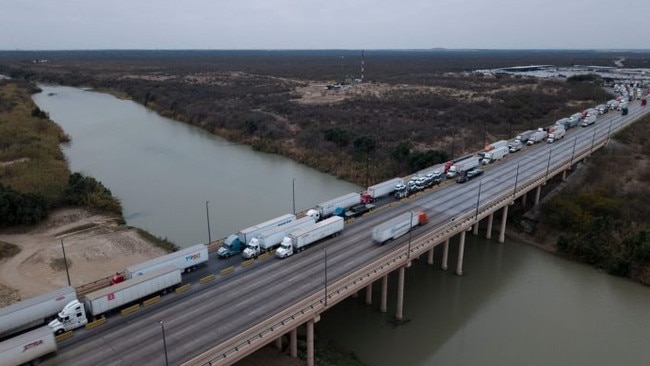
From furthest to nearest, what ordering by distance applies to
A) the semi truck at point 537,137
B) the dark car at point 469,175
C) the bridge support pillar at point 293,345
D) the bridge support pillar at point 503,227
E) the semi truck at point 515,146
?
1. the semi truck at point 537,137
2. the semi truck at point 515,146
3. the dark car at point 469,175
4. the bridge support pillar at point 503,227
5. the bridge support pillar at point 293,345

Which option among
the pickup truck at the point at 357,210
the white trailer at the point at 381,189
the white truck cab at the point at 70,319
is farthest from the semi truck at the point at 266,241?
the white trailer at the point at 381,189

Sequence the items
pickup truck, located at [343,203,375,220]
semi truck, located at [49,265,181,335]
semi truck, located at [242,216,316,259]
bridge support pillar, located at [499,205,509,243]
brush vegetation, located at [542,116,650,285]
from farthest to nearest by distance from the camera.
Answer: bridge support pillar, located at [499,205,509,243] < pickup truck, located at [343,203,375,220] < brush vegetation, located at [542,116,650,285] < semi truck, located at [242,216,316,259] < semi truck, located at [49,265,181,335]

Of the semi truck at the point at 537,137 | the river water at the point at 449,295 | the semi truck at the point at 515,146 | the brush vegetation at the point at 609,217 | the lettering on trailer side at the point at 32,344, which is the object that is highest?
the semi truck at the point at 537,137

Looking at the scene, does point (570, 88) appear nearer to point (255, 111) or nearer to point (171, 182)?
point (255, 111)

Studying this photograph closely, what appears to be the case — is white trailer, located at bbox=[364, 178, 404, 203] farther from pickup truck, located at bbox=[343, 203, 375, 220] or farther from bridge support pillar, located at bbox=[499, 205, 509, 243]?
bridge support pillar, located at bbox=[499, 205, 509, 243]

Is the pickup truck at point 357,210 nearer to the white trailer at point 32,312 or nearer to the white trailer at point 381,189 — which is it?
the white trailer at point 381,189

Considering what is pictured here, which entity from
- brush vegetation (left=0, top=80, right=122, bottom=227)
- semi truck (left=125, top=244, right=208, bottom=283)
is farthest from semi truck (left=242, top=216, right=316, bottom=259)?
brush vegetation (left=0, top=80, right=122, bottom=227)

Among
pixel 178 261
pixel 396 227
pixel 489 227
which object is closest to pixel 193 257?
pixel 178 261
